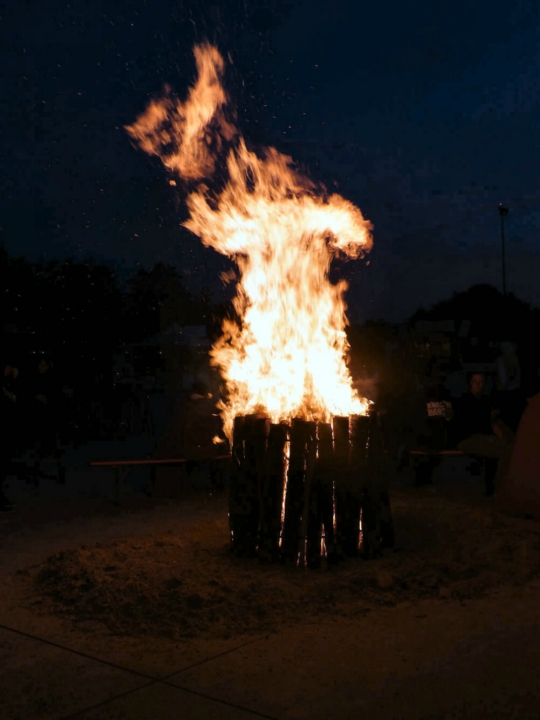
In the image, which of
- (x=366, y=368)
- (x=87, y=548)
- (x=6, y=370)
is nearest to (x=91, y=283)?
(x=366, y=368)

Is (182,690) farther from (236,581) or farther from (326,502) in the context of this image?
(326,502)

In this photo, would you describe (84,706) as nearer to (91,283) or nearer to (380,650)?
(380,650)

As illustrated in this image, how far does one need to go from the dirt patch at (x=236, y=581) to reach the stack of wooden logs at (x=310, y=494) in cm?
17

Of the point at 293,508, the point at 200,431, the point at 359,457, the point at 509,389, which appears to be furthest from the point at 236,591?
the point at 509,389

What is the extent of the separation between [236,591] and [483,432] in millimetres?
6782

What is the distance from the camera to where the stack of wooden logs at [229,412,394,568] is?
6.18 m

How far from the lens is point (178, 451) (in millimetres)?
10000

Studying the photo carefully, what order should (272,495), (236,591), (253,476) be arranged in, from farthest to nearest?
(253,476) → (272,495) → (236,591)

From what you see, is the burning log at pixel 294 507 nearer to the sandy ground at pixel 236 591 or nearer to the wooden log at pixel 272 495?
the wooden log at pixel 272 495

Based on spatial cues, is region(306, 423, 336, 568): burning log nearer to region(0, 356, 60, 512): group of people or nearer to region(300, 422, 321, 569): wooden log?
region(300, 422, 321, 569): wooden log

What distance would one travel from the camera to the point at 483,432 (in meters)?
11.2

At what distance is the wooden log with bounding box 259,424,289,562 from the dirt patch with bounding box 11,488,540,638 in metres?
0.16

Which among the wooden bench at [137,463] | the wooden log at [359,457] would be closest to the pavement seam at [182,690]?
the wooden log at [359,457]

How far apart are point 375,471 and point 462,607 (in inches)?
59.3
